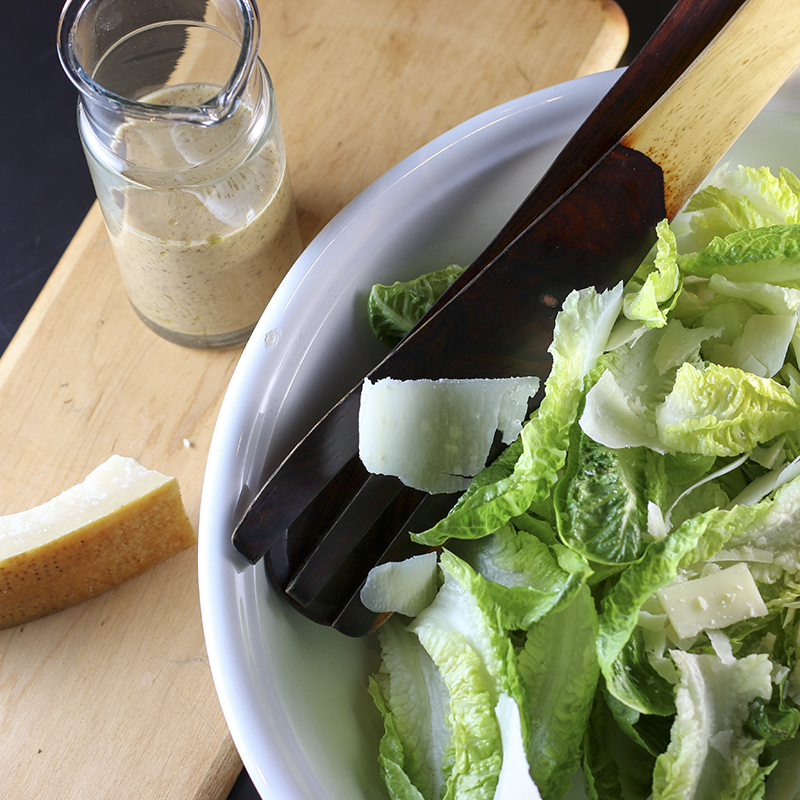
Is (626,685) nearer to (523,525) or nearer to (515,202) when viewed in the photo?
(523,525)

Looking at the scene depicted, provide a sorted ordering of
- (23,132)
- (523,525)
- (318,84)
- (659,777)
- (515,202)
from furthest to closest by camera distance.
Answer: (23,132) → (318,84) → (515,202) → (523,525) → (659,777)

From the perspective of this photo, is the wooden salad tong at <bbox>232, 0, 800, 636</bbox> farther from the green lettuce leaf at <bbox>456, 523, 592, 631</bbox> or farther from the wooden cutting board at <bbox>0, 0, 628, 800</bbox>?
the wooden cutting board at <bbox>0, 0, 628, 800</bbox>

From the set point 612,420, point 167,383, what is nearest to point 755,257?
point 612,420

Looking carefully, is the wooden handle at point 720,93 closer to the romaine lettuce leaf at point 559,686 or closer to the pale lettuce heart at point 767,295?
the pale lettuce heart at point 767,295

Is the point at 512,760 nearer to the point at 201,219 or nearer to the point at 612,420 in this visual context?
the point at 612,420

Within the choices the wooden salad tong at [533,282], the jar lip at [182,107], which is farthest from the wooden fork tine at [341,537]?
the jar lip at [182,107]

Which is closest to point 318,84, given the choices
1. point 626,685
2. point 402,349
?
point 402,349
